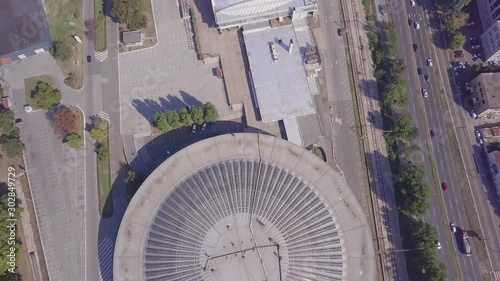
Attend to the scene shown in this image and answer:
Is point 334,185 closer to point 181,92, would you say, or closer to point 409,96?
point 409,96

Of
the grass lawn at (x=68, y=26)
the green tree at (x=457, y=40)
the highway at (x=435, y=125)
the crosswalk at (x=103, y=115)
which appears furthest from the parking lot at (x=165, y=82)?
the green tree at (x=457, y=40)

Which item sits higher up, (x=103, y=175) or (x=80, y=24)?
(x=80, y=24)

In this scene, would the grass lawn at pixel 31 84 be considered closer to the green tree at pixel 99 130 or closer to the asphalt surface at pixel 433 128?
the green tree at pixel 99 130

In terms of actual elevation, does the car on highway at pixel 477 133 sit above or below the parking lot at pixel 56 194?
above

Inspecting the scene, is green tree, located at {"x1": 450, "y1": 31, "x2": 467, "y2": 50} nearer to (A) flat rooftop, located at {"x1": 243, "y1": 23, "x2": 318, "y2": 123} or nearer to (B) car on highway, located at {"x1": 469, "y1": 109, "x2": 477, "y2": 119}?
(B) car on highway, located at {"x1": 469, "y1": 109, "x2": 477, "y2": 119}

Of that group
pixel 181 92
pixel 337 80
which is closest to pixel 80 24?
pixel 181 92

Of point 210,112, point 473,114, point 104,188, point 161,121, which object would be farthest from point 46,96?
point 473,114
